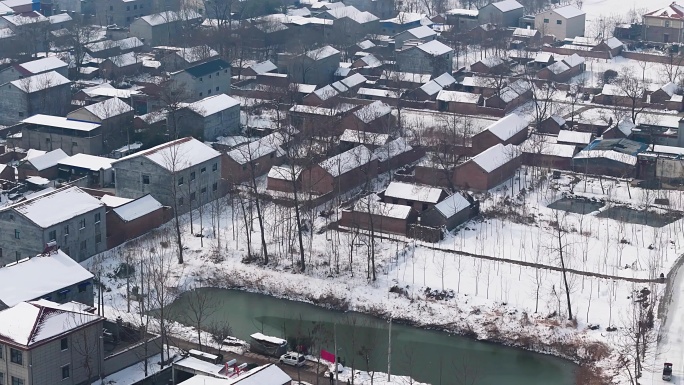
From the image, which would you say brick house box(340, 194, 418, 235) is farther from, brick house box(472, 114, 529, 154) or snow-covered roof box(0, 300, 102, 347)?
snow-covered roof box(0, 300, 102, 347)

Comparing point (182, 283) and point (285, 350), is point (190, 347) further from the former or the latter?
point (182, 283)

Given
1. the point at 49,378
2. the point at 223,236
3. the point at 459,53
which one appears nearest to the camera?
the point at 49,378

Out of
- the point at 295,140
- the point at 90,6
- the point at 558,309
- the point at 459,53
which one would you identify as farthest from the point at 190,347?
the point at 90,6

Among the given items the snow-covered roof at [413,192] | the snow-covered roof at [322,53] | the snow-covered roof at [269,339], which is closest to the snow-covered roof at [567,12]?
the snow-covered roof at [322,53]

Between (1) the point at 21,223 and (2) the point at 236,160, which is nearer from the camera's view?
(1) the point at 21,223

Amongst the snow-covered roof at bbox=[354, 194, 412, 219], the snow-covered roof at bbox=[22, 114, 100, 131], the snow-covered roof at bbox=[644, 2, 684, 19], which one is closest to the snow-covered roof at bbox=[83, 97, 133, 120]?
the snow-covered roof at bbox=[22, 114, 100, 131]

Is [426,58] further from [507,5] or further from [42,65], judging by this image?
[42,65]
